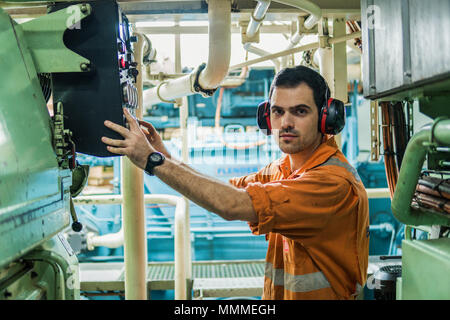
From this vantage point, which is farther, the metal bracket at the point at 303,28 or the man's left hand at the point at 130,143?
the metal bracket at the point at 303,28

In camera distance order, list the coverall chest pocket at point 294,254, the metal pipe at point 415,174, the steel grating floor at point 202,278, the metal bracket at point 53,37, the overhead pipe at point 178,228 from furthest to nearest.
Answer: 1. the steel grating floor at point 202,278
2. the overhead pipe at point 178,228
3. the coverall chest pocket at point 294,254
4. the metal bracket at point 53,37
5. the metal pipe at point 415,174

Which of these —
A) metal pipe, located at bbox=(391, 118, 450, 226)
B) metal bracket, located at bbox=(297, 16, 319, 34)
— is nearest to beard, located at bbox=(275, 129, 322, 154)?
metal pipe, located at bbox=(391, 118, 450, 226)

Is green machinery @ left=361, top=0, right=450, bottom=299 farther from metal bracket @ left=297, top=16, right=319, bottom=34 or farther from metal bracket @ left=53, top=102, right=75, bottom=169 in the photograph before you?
metal bracket @ left=53, top=102, right=75, bottom=169

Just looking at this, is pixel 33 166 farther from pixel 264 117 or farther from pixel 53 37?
pixel 264 117

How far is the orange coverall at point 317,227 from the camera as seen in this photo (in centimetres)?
128

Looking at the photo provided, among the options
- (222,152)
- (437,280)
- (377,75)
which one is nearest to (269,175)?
(377,75)

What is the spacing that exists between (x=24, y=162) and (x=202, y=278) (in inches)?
125

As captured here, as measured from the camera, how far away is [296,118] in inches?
60.5

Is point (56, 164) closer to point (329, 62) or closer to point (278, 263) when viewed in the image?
point (278, 263)

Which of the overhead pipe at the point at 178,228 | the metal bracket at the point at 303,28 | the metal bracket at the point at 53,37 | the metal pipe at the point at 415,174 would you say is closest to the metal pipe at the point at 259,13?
the metal bracket at the point at 303,28

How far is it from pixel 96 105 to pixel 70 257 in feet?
1.74

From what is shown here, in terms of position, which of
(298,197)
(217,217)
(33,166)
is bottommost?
(217,217)

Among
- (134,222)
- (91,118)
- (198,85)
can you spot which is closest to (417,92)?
(91,118)

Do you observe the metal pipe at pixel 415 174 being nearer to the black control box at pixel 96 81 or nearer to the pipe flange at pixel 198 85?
the black control box at pixel 96 81
